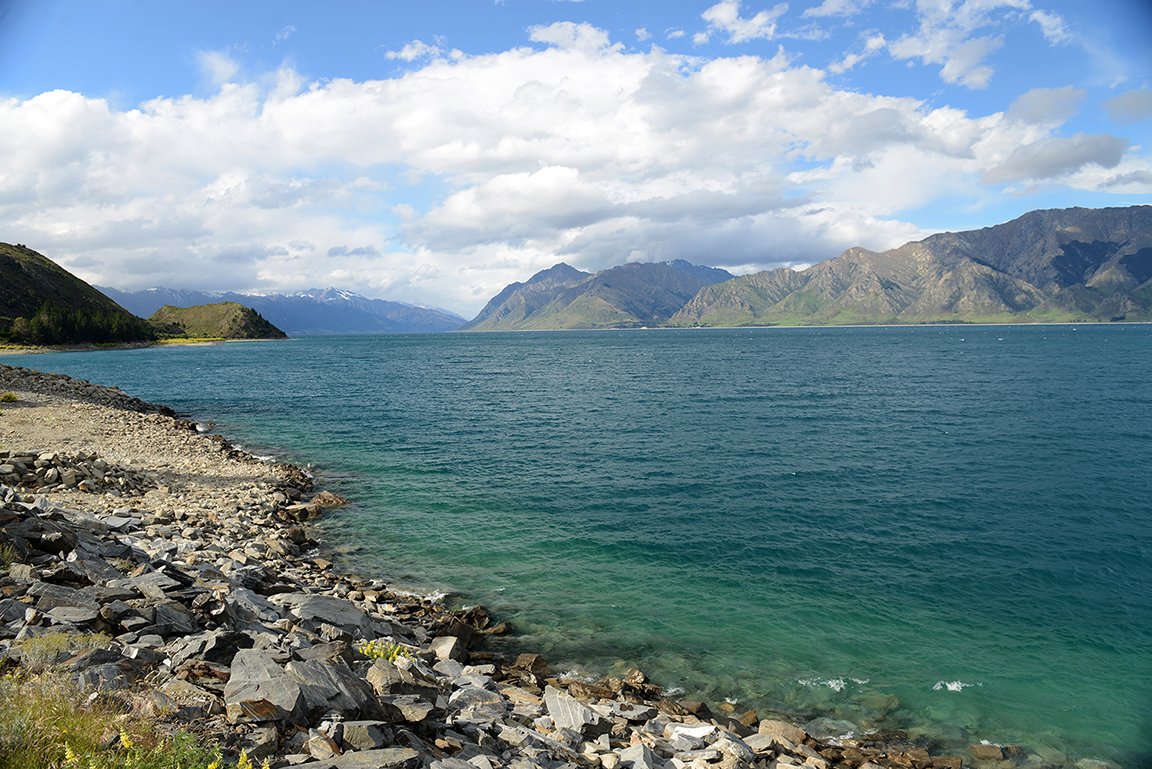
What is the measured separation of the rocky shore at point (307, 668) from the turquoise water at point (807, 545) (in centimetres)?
221

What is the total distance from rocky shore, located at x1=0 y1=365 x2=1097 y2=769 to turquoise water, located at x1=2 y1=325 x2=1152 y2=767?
2211 mm

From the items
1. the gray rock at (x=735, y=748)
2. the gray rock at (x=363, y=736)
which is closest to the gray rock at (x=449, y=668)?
the gray rock at (x=363, y=736)

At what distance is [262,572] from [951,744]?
2202 cm

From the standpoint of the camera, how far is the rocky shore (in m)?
9.16

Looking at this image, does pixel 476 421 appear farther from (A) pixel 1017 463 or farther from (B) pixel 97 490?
(A) pixel 1017 463

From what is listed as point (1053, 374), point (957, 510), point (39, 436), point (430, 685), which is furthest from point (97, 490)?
point (1053, 374)

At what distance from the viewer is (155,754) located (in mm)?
7199

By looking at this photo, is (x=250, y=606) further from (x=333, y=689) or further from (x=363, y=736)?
(x=363, y=736)

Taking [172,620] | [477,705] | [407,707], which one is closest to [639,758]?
[477,705]

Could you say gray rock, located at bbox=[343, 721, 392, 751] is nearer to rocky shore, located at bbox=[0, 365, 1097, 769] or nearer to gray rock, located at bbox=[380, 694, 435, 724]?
rocky shore, located at bbox=[0, 365, 1097, 769]

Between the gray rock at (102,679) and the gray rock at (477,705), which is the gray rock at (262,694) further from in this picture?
the gray rock at (477,705)

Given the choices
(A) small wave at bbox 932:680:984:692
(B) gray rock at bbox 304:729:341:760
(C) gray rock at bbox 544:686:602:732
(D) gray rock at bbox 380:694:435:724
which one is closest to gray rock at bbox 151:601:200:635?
(D) gray rock at bbox 380:694:435:724

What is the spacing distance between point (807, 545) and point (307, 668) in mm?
24471

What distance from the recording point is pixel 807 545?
2797cm
